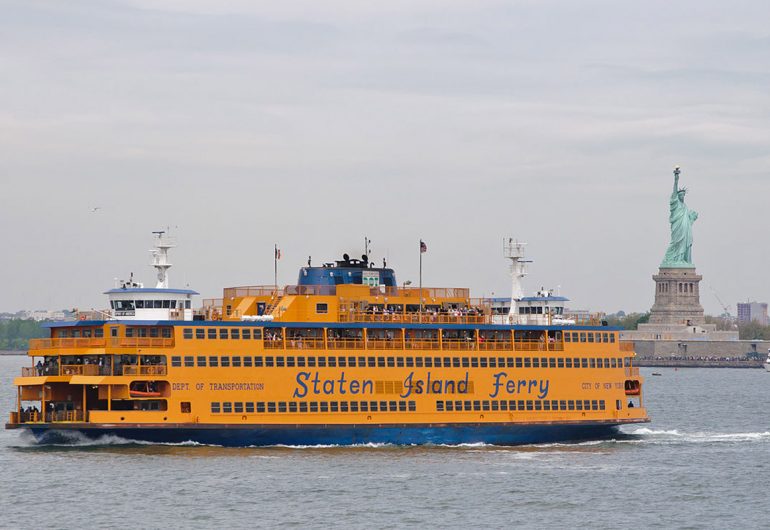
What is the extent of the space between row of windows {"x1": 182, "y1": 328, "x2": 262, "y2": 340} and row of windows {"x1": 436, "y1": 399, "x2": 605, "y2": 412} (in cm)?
858

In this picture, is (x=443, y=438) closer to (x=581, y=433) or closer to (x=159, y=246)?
(x=581, y=433)

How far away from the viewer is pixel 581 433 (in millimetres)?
68375

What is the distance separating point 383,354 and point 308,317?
3452mm

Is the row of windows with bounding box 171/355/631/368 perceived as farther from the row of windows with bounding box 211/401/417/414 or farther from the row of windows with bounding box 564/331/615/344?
the row of windows with bounding box 211/401/417/414

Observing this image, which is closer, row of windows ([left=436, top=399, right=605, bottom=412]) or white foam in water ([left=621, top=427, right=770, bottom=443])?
row of windows ([left=436, top=399, right=605, bottom=412])

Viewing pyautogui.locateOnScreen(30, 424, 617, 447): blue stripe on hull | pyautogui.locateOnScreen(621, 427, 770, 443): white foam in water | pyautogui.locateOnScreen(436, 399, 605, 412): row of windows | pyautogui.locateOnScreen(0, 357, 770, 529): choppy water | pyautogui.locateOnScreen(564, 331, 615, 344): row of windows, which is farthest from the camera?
pyautogui.locateOnScreen(621, 427, 770, 443): white foam in water

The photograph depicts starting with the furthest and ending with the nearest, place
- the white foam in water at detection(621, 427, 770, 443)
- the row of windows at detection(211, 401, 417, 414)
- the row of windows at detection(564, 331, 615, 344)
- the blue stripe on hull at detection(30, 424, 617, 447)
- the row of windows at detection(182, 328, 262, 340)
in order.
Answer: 1. the white foam in water at detection(621, 427, 770, 443)
2. the row of windows at detection(564, 331, 615, 344)
3. the row of windows at detection(211, 401, 417, 414)
4. the row of windows at detection(182, 328, 262, 340)
5. the blue stripe on hull at detection(30, 424, 617, 447)

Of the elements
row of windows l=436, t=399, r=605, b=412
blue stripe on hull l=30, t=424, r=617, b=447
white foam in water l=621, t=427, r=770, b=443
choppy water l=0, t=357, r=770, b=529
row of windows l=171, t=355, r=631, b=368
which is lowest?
choppy water l=0, t=357, r=770, b=529

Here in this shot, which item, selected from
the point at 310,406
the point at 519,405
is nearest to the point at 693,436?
the point at 519,405

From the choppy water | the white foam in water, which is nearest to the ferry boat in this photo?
the choppy water

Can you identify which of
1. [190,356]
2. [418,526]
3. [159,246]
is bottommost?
[418,526]

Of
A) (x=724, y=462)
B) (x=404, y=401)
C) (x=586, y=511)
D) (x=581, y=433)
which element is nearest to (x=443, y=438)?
(x=404, y=401)

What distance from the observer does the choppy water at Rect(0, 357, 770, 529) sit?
47344mm

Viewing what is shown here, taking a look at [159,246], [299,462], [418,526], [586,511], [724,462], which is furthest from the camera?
[159,246]
